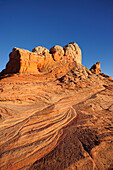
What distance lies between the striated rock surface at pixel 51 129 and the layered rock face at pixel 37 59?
188cm

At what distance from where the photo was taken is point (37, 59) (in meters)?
12.2

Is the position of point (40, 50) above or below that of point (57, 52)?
above

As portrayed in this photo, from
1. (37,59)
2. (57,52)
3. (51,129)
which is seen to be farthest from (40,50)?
(51,129)

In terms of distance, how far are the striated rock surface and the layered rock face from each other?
73.8 inches

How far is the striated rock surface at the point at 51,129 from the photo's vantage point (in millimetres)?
3191

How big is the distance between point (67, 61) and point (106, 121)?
10.5m

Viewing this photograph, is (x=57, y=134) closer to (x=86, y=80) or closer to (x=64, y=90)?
(x=64, y=90)

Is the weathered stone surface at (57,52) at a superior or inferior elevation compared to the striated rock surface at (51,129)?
superior

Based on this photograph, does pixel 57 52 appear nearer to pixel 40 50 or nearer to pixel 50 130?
pixel 40 50

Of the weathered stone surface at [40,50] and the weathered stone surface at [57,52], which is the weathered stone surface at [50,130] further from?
the weathered stone surface at [57,52]

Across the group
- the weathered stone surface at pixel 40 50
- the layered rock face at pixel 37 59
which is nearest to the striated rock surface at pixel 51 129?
the layered rock face at pixel 37 59

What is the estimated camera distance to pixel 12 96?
22.9 feet

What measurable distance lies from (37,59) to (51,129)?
32.1 feet

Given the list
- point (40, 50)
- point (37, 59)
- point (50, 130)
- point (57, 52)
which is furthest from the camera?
point (57, 52)
